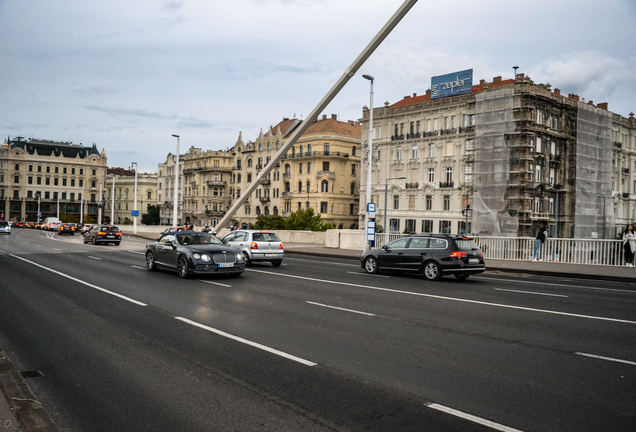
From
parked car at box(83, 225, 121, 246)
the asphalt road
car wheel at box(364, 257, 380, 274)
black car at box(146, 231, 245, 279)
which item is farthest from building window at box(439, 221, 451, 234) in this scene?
the asphalt road

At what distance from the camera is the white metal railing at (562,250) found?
80.0ft

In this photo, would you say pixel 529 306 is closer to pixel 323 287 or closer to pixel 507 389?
pixel 323 287

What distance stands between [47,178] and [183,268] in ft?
454

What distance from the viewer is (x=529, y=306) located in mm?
12203

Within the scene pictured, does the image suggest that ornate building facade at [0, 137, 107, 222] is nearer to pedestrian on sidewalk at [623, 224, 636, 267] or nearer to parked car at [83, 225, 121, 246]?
parked car at [83, 225, 121, 246]

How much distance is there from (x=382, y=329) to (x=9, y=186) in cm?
14604

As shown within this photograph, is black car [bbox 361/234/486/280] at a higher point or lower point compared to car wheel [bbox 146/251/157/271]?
higher

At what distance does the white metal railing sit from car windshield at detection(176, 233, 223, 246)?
16.0m

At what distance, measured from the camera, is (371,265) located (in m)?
19.7

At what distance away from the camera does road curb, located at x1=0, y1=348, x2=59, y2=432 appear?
16.3 feet

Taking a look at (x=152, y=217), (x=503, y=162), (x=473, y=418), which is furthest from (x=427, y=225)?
(x=152, y=217)

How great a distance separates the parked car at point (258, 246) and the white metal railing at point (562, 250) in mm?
11848


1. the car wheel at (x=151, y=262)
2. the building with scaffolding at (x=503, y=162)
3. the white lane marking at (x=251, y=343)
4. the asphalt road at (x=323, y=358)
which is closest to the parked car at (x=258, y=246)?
the car wheel at (x=151, y=262)

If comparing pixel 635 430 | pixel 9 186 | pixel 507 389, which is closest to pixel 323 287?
pixel 507 389
